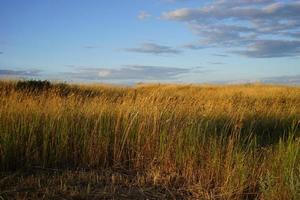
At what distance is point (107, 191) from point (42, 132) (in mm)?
2448

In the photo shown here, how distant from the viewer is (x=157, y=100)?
988 centimetres

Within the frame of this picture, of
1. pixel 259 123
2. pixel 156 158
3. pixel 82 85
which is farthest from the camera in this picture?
pixel 82 85

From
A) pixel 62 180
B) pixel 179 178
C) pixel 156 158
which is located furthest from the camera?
pixel 156 158

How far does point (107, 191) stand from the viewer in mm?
5758

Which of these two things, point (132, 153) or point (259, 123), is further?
point (259, 123)

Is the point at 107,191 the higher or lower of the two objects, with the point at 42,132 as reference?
lower

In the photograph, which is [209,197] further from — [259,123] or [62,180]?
[259,123]

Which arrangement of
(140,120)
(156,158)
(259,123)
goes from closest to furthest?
(156,158), (140,120), (259,123)

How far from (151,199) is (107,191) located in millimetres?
559

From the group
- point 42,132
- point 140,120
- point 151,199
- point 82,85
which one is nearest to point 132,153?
point 140,120

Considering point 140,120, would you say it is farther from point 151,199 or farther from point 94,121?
point 151,199

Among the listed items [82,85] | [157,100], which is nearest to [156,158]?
[157,100]

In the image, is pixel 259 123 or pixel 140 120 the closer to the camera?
pixel 140 120

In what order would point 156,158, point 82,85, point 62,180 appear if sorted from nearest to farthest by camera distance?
1. point 62,180
2. point 156,158
3. point 82,85
